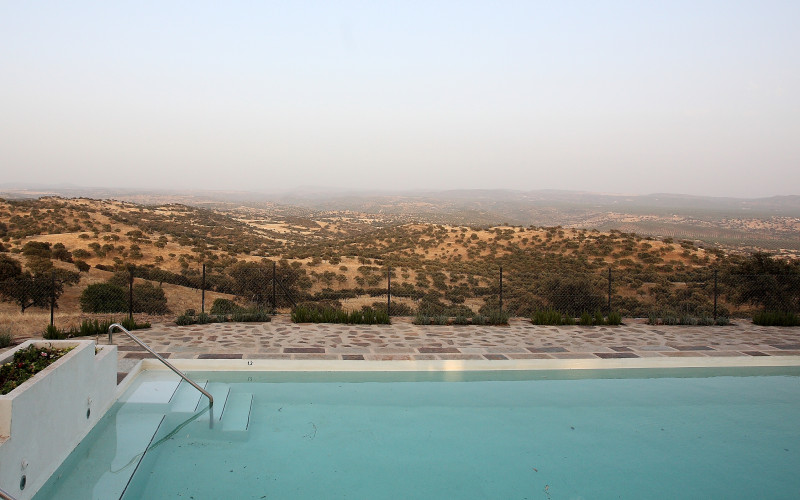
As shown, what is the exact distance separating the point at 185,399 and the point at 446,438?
2.77 metres

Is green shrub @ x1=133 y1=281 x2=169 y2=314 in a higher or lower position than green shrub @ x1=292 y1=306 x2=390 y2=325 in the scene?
lower

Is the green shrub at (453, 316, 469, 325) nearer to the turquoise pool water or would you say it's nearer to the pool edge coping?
the pool edge coping

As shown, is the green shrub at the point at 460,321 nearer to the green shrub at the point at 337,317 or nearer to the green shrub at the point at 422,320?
the green shrub at the point at 422,320

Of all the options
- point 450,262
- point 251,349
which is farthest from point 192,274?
point 251,349

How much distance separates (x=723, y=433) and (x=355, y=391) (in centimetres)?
398

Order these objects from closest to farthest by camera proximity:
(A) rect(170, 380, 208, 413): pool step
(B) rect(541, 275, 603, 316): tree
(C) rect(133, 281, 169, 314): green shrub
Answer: (A) rect(170, 380, 208, 413): pool step, (C) rect(133, 281, 169, 314): green shrub, (B) rect(541, 275, 603, 316): tree

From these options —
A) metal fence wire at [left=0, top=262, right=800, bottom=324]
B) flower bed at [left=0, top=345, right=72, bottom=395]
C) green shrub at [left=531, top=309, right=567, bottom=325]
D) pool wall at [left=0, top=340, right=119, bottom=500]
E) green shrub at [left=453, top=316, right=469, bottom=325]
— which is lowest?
metal fence wire at [left=0, top=262, right=800, bottom=324]

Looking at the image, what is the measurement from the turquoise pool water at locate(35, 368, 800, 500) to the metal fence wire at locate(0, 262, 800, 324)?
4.81 metres

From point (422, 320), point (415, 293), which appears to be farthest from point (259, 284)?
point (422, 320)

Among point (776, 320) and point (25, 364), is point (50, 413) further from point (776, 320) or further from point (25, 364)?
point (776, 320)

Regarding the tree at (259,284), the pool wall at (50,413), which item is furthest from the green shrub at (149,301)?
the pool wall at (50,413)

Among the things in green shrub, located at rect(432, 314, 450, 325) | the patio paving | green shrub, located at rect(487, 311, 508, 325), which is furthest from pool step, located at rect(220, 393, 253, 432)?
green shrub, located at rect(487, 311, 508, 325)

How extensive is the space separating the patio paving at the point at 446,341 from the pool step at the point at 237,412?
1229 mm

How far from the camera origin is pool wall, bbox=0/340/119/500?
3059 millimetres
